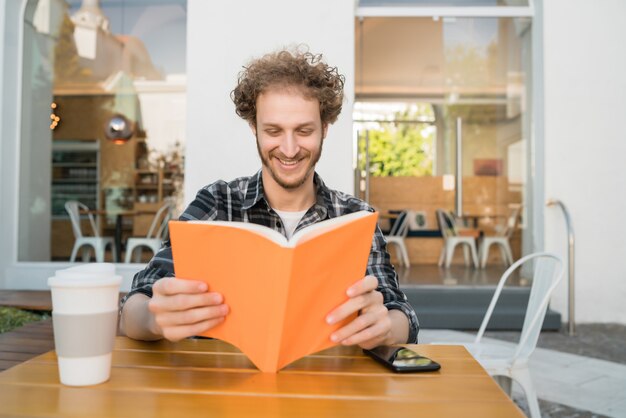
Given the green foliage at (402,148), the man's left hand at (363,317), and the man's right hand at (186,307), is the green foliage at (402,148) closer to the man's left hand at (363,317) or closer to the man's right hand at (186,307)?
the man's left hand at (363,317)

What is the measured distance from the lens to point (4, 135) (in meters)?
4.58

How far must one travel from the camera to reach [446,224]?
7715 mm

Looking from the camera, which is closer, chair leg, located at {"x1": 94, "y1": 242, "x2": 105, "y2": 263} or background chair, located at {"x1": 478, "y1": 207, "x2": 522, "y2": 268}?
chair leg, located at {"x1": 94, "y1": 242, "x2": 105, "y2": 263}

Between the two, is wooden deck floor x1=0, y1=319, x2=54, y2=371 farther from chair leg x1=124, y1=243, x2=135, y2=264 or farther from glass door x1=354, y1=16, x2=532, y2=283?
glass door x1=354, y1=16, x2=532, y2=283

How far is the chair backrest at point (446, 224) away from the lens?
300 inches

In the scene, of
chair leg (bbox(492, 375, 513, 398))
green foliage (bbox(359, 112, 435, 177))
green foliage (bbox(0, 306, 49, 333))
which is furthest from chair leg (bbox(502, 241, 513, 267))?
green foliage (bbox(0, 306, 49, 333))

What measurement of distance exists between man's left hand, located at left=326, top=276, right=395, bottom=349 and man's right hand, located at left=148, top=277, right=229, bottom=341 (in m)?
0.19

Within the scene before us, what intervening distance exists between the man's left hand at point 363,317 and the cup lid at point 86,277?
0.35m

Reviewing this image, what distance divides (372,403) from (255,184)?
921mm

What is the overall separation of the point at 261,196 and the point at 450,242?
6324 millimetres

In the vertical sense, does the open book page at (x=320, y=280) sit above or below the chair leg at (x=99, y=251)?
above

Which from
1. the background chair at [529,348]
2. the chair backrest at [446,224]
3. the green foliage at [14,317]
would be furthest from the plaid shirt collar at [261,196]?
the chair backrest at [446,224]

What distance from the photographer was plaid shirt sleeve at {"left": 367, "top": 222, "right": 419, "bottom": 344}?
4.15ft

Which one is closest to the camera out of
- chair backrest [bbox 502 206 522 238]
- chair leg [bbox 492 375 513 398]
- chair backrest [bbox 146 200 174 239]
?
chair leg [bbox 492 375 513 398]
